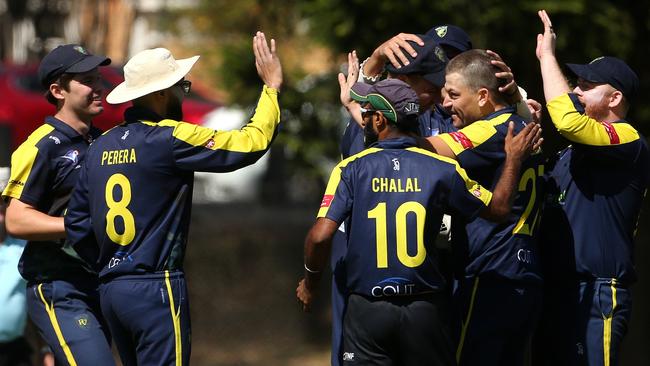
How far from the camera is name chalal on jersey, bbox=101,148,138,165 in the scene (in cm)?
599

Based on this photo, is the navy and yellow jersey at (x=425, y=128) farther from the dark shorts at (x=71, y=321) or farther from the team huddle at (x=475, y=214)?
the dark shorts at (x=71, y=321)

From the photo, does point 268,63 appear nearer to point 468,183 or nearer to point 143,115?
point 143,115

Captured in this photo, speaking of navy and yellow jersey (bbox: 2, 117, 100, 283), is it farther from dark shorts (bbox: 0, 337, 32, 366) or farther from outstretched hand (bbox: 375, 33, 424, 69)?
outstretched hand (bbox: 375, 33, 424, 69)

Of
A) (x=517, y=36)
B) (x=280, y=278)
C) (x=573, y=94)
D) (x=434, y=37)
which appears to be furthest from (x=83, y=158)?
(x=280, y=278)

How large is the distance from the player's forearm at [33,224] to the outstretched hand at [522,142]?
237 cm

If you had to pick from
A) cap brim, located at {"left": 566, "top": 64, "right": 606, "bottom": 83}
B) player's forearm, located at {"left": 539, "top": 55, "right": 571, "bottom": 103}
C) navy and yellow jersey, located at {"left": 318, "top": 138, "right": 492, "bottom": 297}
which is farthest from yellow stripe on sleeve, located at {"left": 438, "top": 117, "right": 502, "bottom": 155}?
cap brim, located at {"left": 566, "top": 64, "right": 606, "bottom": 83}

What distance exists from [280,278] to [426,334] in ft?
26.5

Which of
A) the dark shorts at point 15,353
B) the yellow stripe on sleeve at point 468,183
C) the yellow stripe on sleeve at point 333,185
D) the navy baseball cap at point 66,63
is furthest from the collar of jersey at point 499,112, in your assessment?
the dark shorts at point 15,353

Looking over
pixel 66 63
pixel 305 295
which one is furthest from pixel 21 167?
pixel 305 295

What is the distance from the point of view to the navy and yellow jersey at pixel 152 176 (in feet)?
19.6

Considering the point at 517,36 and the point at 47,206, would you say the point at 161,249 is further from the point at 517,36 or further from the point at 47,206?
the point at 517,36

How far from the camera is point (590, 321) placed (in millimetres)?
6363

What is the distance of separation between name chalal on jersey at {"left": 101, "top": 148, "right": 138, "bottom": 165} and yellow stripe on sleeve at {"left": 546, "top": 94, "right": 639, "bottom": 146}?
7.02 feet

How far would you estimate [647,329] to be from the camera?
9648 millimetres
